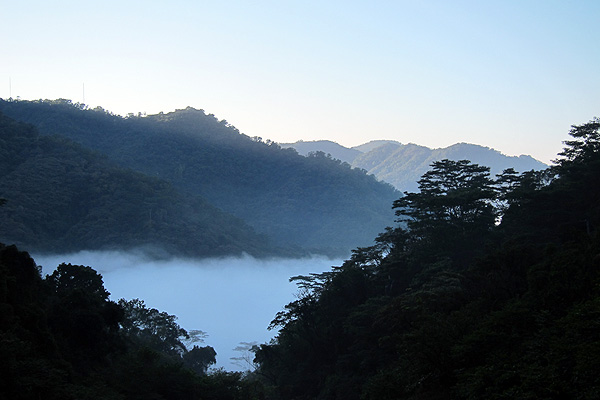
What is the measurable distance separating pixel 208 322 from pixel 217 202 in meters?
41.9

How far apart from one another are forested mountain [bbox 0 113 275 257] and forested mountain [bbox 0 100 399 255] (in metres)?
28.4

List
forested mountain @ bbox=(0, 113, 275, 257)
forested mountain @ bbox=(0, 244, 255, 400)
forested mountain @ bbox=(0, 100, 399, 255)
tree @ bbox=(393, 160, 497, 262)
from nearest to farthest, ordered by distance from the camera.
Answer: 1. forested mountain @ bbox=(0, 244, 255, 400)
2. tree @ bbox=(393, 160, 497, 262)
3. forested mountain @ bbox=(0, 113, 275, 257)
4. forested mountain @ bbox=(0, 100, 399, 255)

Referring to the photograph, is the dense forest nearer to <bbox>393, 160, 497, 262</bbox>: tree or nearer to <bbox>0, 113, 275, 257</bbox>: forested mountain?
<bbox>393, 160, 497, 262</bbox>: tree

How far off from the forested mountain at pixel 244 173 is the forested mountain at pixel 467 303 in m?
110

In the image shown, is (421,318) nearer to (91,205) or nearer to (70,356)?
(70,356)

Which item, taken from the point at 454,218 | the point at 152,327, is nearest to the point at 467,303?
the point at 454,218

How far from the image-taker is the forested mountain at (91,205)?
95750 millimetres

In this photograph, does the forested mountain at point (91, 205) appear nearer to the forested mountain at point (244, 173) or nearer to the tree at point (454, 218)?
the forested mountain at point (244, 173)

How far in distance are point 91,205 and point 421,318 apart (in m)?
95.2

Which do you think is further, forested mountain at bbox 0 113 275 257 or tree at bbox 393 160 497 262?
forested mountain at bbox 0 113 275 257

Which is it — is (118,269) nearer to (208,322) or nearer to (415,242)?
(208,322)

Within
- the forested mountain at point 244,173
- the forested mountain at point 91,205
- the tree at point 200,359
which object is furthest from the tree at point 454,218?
the forested mountain at point 244,173

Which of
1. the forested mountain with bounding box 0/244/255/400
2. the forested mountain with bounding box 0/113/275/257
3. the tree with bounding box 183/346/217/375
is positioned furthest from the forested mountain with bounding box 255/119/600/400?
the forested mountain with bounding box 0/113/275/257

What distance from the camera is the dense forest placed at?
534 inches
